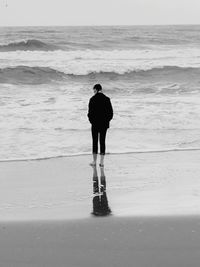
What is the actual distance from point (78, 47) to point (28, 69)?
49.8 ft

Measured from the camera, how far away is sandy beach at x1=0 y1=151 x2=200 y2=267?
4.72 m

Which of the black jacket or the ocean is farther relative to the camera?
the ocean

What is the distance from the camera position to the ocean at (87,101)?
10.5 metres

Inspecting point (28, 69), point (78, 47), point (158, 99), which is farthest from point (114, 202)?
point (78, 47)

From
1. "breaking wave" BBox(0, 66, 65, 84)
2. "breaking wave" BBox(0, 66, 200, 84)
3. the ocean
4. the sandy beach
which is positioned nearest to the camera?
the sandy beach

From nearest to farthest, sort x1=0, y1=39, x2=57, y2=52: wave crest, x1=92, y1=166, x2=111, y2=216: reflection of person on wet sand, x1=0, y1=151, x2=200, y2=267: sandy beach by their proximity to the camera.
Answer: x1=0, y1=151, x2=200, y2=267: sandy beach, x1=92, y1=166, x2=111, y2=216: reflection of person on wet sand, x1=0, y1=39, x2=57, y2=52: wave crest

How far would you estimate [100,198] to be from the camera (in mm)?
6664

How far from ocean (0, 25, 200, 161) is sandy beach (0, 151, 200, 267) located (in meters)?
1.38

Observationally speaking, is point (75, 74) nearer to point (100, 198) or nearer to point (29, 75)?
point (29, 75)

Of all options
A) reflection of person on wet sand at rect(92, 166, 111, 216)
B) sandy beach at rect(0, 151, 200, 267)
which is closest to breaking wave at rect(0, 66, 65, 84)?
sandy beach at rect(0, 151, 200, 267)

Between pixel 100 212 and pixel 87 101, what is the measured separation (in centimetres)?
1067

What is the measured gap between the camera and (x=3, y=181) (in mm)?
Answer: 7598

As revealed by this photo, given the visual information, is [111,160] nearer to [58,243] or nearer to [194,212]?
[194,212]

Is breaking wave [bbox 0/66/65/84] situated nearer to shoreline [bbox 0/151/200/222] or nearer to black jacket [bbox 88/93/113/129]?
shoreline [bbox 0/151/200/222]
